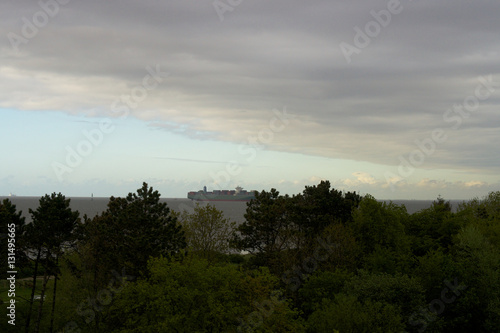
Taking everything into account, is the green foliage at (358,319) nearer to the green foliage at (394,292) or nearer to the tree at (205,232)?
the green foliage at (394,292)

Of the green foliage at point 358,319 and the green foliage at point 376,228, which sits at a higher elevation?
the green foliage at point 376,228

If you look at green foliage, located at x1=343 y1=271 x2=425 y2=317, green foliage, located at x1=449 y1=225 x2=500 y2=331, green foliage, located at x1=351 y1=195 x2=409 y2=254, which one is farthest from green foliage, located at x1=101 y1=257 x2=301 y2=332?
green foliage, located at x1=351 y1=195 x2=409 y2=254

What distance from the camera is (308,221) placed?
67.2 meters

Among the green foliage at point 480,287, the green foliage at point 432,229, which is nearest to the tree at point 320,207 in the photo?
the green foliage at point 432,229

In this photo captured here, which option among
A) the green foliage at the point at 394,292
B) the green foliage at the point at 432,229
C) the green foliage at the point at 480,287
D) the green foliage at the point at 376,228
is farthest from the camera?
the green foliage at the point at 432,229

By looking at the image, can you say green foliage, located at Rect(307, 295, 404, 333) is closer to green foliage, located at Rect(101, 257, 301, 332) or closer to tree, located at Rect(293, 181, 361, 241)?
green foliage, located at Rect(101, 257, 301, 332)

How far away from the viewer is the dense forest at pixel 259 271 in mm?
38500

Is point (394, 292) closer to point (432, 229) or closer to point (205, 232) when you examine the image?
point (205, 232)

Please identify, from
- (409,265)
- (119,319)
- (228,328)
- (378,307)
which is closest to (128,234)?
(119,319)

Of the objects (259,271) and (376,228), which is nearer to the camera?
(259,271)

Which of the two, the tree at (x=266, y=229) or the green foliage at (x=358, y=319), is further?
the tree at (x=266, y=229)

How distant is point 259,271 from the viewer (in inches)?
2116

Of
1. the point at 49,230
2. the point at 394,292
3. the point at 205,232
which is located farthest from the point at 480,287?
the point at 49,230

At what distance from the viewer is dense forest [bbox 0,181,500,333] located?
38500 mm
